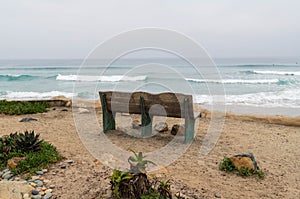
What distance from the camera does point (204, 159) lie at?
188 inches

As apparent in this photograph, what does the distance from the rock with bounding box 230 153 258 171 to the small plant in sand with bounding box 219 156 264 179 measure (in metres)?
Answer: 0.04

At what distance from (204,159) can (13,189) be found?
297cm

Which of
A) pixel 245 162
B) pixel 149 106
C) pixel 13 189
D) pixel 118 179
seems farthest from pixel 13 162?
pixel 245 162

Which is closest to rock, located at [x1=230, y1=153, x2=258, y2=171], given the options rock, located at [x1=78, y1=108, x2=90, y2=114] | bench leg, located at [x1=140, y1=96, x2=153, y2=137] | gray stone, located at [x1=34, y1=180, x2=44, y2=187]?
bench leg, located at [x1=140, y1=96, x2=153, y2=137]

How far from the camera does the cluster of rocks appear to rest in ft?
10.3

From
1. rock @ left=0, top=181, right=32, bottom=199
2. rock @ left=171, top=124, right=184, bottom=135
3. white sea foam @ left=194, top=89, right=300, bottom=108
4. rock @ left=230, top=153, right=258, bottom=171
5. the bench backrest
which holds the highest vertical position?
the bench backrest

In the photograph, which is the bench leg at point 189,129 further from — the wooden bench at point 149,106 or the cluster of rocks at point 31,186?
the cluster of rocks at point 31,186

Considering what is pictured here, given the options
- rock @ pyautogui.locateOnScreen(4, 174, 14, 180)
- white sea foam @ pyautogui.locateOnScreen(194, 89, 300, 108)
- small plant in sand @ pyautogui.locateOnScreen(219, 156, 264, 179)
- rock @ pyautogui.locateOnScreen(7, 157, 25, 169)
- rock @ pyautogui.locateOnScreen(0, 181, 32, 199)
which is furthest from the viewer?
white sea foam @ pyautogui.locateOnScreen(194, 89, 300, 108)

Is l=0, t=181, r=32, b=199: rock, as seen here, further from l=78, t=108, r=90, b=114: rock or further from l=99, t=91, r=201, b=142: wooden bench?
l=78, t=108, r=90, b=114: rock

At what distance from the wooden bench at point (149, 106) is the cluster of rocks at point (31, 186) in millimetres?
2513

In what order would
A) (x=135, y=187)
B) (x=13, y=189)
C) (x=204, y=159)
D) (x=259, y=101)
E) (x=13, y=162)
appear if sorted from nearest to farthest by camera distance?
1. (x=135, y=187)
2. (x=13, y=189)
3. (x=13, y=162)
4. (x=204, y=159)
5. (x=259, y=101)

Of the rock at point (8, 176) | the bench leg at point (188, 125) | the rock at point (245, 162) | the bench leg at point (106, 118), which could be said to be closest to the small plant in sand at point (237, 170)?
the rock at point (245, 162)

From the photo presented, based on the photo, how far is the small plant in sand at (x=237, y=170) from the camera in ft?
13.5

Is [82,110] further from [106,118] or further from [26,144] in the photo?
[26,144]
